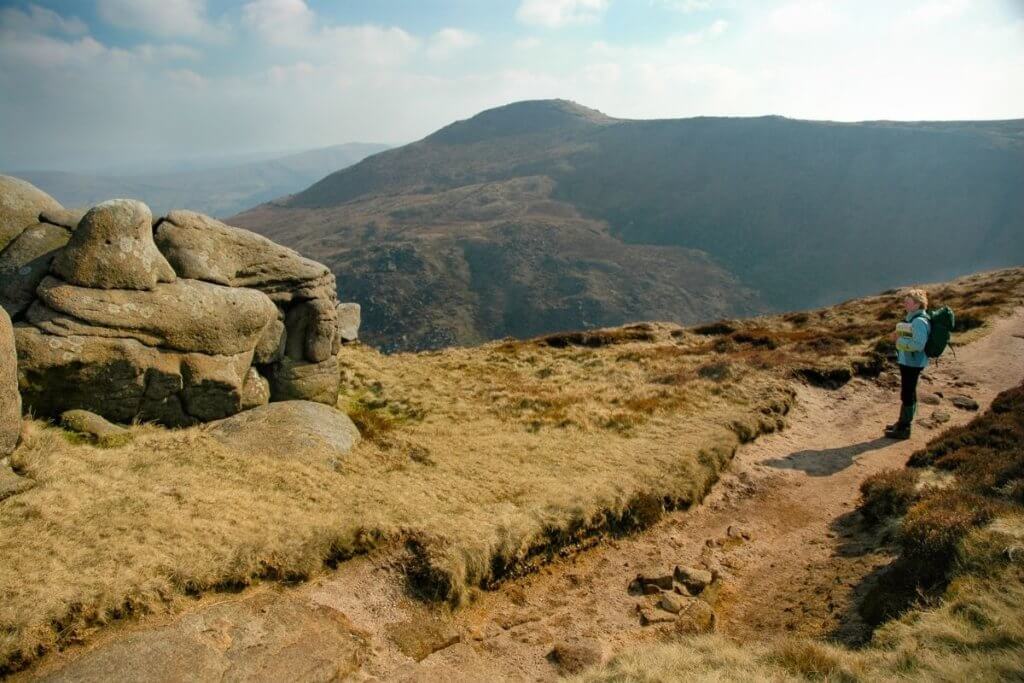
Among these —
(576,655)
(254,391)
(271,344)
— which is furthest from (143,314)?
(576,655)

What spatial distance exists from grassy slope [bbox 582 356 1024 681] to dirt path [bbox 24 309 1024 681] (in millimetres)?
1261

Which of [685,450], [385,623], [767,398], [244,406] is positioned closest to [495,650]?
[385,623]

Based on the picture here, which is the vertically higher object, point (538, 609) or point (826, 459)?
point (826, 459)

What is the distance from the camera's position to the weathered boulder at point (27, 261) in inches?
688

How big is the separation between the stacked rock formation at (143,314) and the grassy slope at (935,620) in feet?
50.3

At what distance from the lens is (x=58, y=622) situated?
10.5 metres

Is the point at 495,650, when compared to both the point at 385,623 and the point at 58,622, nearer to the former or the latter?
the point at 385,623

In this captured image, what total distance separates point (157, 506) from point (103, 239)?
9395 mm

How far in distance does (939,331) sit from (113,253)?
1081 inches

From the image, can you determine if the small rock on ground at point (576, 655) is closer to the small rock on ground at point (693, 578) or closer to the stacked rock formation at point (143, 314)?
the small rock on ground at point (693, 578)

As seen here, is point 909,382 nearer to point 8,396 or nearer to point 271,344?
point 271,344

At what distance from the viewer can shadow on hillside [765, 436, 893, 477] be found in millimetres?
21109

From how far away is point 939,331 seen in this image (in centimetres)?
2073

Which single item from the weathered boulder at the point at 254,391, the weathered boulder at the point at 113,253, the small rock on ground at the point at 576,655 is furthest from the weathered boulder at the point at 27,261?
the small rock on ground at the point at 576,655
